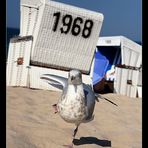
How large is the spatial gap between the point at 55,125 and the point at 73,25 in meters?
4.82

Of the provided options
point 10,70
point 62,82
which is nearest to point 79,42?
point 10,70

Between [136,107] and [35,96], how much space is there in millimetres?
3020

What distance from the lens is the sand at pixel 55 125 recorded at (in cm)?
521

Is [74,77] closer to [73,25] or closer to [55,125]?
[55,125]

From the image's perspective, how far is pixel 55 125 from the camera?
6.51 metres

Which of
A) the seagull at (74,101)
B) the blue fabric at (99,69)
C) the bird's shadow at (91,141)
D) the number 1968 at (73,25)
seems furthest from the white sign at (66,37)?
the seagull at (74,101)

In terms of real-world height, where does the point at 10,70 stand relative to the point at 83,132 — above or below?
above

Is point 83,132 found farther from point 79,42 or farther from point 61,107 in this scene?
point 79,42

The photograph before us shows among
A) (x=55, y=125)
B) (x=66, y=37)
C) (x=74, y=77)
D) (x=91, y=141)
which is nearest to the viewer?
(x=74, y=77)

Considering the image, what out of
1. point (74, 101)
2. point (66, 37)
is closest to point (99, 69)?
point (66, 37)

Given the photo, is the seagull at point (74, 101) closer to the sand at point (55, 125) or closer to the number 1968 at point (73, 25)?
the sand at point (55, 125)

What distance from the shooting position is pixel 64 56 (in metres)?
10.9

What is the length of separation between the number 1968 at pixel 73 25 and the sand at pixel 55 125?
6.80 feet

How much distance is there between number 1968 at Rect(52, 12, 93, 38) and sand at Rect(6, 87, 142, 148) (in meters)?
2.07
